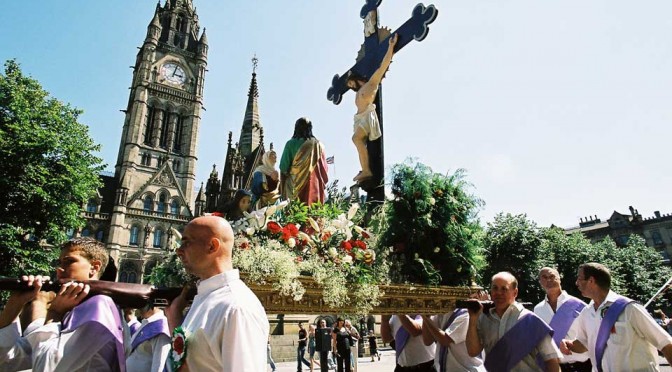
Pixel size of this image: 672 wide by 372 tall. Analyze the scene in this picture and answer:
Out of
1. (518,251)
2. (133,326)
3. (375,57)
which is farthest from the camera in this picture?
(518,251)

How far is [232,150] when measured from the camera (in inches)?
1925

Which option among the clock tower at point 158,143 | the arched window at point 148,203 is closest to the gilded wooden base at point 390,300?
the clock tower at point 158,143

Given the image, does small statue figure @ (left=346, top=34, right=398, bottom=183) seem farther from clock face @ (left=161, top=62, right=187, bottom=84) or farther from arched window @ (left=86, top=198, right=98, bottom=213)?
clock face @ (left=161, top=62, right=187, bottom=84)

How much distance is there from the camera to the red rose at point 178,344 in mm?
1579

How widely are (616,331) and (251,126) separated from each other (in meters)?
55.0

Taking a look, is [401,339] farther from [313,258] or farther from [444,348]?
[313,258]

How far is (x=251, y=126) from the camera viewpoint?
55469 millimetres

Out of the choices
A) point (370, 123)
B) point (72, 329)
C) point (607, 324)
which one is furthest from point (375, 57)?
point (72, 329)

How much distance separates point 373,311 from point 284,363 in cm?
1283

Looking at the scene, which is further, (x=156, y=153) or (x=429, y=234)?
(x=156, y=153)

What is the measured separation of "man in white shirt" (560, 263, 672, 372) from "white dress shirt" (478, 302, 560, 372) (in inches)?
27.2

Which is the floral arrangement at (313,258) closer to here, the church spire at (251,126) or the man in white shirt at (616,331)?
the man in white shirt at (616,331)

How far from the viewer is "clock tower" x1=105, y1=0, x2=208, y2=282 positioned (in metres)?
44.4

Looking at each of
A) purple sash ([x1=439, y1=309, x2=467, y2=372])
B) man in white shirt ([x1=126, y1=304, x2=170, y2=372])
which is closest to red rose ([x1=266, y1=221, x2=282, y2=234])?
man in white shirt ([x1=126, y1=304, x2=170, y2=372])
